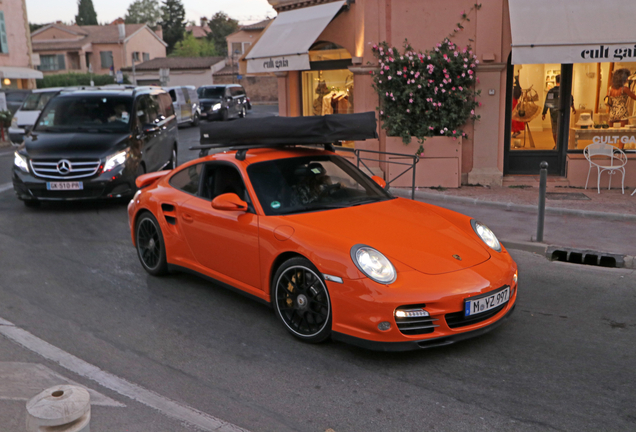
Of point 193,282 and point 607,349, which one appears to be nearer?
point 607,349

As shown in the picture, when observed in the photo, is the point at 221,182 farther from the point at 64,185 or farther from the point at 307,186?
the point at 64,185

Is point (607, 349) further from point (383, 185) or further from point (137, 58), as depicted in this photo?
point (137, 58)

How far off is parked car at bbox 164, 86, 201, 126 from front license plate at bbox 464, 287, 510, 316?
25.1 metres

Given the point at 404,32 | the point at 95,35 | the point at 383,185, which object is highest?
the point at 95,35

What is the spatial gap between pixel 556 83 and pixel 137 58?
7027 centimetres

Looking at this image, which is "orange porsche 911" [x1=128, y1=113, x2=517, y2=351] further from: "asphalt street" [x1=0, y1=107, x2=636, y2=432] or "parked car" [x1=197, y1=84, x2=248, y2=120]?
"parked car" [x1=197, y1=84, x2=248, y2=120]

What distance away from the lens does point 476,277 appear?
14.5 ft

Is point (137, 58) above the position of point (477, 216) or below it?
above

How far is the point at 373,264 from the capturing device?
Result: 4324 millimetres

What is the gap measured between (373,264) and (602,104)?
1028 centimetres

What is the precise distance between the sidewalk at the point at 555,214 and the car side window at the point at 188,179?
411cm

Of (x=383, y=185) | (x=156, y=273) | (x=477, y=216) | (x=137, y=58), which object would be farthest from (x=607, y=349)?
(x=137, y=58)

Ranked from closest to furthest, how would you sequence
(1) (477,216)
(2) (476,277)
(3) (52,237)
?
1. (2) (476,277)
2. (3) (52,237)
3. (1) (477,216)

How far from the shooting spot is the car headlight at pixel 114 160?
9.82 meters
